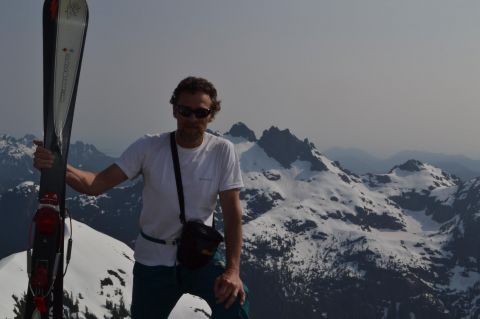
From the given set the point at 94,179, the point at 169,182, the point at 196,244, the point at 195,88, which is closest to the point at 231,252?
the point at 196,244

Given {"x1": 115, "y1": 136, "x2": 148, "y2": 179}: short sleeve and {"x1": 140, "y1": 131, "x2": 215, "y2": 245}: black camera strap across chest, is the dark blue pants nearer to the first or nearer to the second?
{"x1": 140, "y1": 131, "x2": 215, "y2": 245}: black camera strap across chest

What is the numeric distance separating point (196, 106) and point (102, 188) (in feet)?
5.33

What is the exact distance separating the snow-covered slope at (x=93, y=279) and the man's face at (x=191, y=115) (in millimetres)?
96029

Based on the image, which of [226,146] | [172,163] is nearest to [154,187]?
[172,163]

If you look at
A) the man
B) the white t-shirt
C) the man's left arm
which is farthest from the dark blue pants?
the man's left arm

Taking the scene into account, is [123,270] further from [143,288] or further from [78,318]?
[143,288]

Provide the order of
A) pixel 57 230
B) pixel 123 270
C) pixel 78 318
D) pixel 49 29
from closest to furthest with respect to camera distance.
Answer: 1. pixel 57 230
2. pixel 49 29
3. pixel 78 318
4. pixel 123 270

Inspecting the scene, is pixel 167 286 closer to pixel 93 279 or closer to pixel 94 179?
pixel 94 179

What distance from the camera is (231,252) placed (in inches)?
277

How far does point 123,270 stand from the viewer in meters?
159

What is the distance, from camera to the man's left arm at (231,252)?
6.71 meters

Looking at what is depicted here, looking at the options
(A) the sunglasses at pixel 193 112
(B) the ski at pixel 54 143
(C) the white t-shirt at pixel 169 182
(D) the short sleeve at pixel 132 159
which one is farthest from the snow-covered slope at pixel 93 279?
(A) the sunglasses at pixel 193 112

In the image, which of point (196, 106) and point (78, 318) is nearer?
point (196, 106)

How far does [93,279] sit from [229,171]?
146054 millimetres
